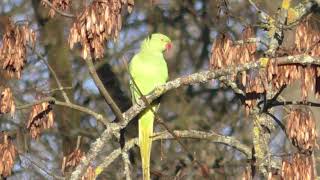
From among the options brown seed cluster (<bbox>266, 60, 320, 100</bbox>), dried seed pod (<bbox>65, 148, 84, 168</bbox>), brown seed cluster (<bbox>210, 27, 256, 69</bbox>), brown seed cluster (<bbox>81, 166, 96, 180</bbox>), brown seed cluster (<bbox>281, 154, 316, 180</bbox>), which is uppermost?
brown seed cluster (<bbox>210, 27, 256, 69</bbox>)

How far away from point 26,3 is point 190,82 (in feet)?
27.2

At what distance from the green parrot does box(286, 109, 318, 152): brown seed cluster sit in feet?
5.65

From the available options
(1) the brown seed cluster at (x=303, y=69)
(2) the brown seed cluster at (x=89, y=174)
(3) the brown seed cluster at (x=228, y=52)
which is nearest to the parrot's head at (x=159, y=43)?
(3) the brown seed cluster at (x=228, y=52)

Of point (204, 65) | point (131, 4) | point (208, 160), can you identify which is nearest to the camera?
point (131, 4)

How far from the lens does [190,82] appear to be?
5.05 metres

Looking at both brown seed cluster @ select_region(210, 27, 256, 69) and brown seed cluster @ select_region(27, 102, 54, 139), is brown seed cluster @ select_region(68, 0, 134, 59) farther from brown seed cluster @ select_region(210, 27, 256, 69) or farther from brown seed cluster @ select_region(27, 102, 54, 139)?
brown seed cluster @ select_region(27, 102, 54, 139)

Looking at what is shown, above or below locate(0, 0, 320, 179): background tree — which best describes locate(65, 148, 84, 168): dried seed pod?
below

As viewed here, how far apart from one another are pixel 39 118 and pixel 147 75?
1.30 m

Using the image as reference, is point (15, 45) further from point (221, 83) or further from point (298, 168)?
point (298, 168)

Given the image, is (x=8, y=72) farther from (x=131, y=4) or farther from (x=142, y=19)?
(x=142, y=19)

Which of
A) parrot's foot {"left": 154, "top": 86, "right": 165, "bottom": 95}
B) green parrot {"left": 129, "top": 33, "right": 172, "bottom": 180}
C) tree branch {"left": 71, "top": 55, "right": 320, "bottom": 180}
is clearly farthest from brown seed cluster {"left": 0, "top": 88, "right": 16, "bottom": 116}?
green parrot {"left": 129, "top": 33, "right": 172, "bottom": 180}

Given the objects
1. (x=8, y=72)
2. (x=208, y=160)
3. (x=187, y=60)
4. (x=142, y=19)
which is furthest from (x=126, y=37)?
(x=8, y=72)

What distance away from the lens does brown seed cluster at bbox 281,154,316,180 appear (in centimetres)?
431

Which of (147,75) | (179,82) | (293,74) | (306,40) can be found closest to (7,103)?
(179,82)
